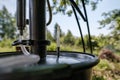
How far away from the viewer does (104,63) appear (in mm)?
2535

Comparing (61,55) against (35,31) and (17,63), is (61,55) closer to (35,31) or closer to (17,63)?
(35,31)

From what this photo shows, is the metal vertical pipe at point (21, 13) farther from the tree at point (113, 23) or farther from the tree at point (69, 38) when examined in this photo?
the tree at point (113, 23)

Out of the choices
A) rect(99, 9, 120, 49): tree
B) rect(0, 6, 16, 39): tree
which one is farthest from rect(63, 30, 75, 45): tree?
rect(0, 6, 16, 39): tree

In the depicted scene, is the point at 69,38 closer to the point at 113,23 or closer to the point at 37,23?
the point at 113,23

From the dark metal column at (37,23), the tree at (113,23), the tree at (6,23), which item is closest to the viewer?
the dark metal column at (37,23)

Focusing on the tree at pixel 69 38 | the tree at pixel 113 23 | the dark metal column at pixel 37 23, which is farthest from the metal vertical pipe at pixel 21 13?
the tree at pixel 113 23

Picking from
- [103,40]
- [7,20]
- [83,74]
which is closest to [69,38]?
[103,40]

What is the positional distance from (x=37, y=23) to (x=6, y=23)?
2117 mm

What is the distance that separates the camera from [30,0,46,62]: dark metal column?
52 centimetres

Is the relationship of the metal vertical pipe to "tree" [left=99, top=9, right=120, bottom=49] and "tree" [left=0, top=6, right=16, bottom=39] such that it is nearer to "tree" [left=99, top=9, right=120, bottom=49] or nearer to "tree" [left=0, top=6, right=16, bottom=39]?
"tree" [left=0, top=6, right=16, bottom=39]

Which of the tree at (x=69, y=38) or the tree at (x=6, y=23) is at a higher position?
the tree at (x=6, y=23)

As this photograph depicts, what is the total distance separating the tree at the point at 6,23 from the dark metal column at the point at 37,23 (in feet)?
6.47

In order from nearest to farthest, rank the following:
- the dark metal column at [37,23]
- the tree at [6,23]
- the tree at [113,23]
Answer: the dark metal column at [37,23]
the tree at [6,23]
the tree at [113,23]

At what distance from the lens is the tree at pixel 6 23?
8.08 feet
